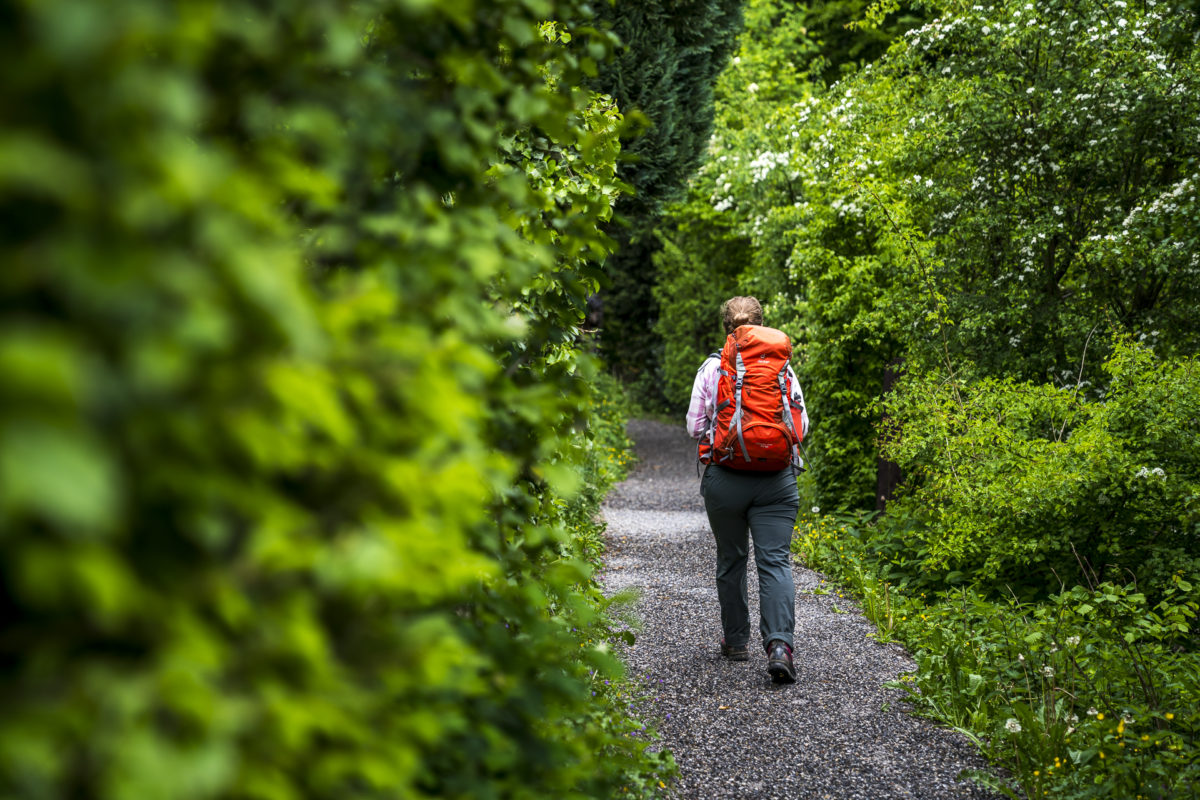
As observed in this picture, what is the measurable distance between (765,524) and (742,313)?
1.15 meters

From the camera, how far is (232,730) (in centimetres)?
88

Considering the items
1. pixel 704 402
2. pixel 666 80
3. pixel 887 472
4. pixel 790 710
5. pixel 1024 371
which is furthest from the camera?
pixel 666 80

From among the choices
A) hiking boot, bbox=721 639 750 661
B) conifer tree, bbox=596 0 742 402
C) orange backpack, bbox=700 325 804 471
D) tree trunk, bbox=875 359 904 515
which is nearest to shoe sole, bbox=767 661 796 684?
hiking boot, bbox=721 639 750 661

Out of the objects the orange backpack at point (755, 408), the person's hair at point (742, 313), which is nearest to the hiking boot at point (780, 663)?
the orange backpack at point (755, 408)

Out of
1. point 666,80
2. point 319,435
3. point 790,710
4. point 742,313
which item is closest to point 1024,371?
point 742,313

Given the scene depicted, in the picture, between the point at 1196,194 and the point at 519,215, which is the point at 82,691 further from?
the point at 1196,194

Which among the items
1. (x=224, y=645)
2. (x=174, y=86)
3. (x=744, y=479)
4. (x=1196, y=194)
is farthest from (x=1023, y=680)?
(x=174, y=86)

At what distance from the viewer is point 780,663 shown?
178 inches

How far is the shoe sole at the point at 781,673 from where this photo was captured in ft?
14.8

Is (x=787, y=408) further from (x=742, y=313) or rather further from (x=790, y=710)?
(x=790, y=710)

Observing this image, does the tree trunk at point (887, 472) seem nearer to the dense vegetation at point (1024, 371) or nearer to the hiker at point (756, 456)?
the dense vegetation at point (1024, 371)

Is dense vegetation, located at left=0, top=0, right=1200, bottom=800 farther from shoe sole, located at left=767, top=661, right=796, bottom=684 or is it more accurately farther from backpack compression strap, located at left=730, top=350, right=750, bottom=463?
backpack compression strap, located at left=730, top=350, right=750, bottom=463

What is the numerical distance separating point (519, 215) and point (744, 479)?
2.50 m

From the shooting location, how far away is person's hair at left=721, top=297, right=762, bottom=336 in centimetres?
475
